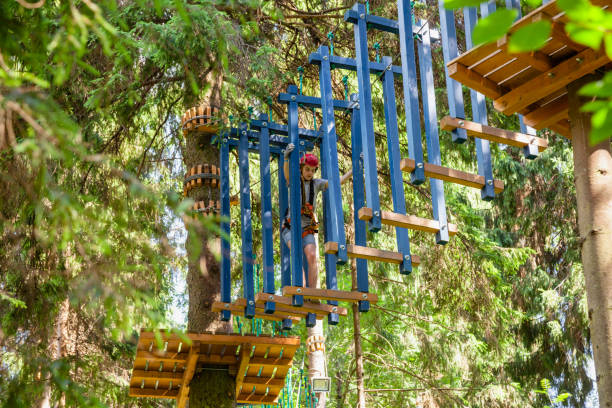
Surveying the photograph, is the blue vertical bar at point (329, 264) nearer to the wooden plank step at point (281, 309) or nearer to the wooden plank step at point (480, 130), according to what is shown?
the wooden plank step at point (281, 309)

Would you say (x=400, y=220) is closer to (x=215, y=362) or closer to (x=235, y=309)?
(x=235, y=309)

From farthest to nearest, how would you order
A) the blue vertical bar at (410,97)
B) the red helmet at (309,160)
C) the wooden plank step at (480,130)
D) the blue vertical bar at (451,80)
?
1. the red helmet at (309,160)
2. the blue vertical bar at (410,97)
3. the blue vertical bar at (451,80)
4. the wooden plank step at (480,130)

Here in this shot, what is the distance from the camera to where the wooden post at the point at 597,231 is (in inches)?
136

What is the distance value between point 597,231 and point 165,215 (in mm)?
6303

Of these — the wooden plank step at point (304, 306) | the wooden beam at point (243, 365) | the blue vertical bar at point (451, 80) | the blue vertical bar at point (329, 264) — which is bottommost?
the wooden beam at point (243, 365)

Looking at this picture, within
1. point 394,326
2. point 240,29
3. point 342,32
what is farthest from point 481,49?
point 394,326

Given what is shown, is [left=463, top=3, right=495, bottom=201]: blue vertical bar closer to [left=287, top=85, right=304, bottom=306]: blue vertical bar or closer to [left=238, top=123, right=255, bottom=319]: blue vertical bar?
[left=287, top=85, right=304, bottom=306]: blue vertical bar

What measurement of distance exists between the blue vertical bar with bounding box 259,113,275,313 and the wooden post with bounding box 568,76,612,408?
2.67 m

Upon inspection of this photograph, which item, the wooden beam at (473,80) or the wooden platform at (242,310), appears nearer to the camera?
the wooden beam at (473,80)

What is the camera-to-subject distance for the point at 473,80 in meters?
4.12

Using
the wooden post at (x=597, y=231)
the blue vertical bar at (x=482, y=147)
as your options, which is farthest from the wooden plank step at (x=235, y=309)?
the wooden post at (x=597, y=231)

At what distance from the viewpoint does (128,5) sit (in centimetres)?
660

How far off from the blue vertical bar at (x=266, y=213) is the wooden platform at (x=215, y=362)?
0.51m

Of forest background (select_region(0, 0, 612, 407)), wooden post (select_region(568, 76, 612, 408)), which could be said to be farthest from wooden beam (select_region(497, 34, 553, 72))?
forest background (select_region(0, 0, 612, 407))
